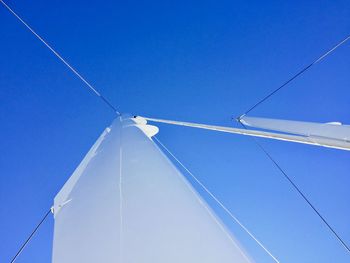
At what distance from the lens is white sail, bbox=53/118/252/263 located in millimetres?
978

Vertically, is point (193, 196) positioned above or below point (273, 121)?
below

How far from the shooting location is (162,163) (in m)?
1.86

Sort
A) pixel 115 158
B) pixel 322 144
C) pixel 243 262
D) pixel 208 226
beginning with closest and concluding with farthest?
pixel 243 262
pixel 208 226
pixel 115 158
pixel 322 144

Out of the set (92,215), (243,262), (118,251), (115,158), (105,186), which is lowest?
(243,262)

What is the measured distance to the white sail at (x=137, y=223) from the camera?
98 cm

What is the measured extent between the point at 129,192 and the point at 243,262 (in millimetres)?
595

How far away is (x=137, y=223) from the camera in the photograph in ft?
3.66

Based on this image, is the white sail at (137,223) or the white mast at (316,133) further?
the white mast at (316,133)

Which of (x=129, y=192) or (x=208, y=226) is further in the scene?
(x=129, y=192)

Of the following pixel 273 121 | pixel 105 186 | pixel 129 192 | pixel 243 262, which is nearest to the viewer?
pixel 243 262

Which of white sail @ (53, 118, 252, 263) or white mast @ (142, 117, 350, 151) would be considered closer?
white sail @ (53, 118, 252, 263)

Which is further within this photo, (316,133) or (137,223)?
(316,133)

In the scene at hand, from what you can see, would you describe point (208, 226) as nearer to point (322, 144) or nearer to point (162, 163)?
point (162, 163)

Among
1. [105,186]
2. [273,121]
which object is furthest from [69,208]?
[273,121]
